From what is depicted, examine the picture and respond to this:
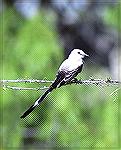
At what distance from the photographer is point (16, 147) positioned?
4.04 m

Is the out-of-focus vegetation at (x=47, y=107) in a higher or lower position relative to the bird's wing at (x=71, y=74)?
lower

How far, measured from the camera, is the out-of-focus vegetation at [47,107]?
13.0 feet

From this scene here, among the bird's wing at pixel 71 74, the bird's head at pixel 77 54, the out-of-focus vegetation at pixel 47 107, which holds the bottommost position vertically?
the out-of-focus vegetation at pixel 47 107

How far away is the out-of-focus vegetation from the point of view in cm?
395

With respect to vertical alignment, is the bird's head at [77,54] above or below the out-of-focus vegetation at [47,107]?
above

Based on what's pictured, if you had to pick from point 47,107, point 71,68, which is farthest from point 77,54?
point 47,107

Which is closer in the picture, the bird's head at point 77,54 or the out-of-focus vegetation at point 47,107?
the bird's head at point 77,54

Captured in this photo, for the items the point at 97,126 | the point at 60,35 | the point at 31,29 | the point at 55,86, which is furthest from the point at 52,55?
the point at 55,86

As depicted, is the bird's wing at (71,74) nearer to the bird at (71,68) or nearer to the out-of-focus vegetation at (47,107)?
the bird at (71,68)

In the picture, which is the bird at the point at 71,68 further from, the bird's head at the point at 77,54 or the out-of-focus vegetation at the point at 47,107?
the out-of-focus vegetation at the point at 47,107

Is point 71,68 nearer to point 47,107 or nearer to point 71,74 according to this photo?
point 71,74

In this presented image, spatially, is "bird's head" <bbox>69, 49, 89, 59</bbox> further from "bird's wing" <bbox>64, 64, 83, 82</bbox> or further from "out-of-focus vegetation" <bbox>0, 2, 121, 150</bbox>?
"out-of-focus vegetation" <bbox>0, 2, 121, 150</bbox>

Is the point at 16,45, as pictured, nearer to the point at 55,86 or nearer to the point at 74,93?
the point at 74,93

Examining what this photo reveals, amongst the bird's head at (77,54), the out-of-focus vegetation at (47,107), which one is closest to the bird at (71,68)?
the bird's head at (77,54)
